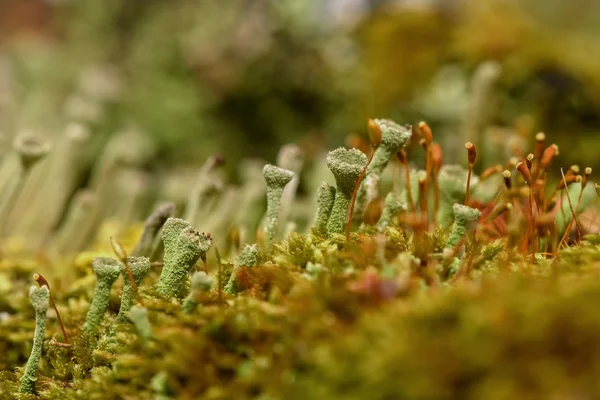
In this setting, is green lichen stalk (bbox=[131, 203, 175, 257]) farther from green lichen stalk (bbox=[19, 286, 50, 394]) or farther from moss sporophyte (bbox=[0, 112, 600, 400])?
green lichen stalk (bbox=[19, 286, 50, 394])

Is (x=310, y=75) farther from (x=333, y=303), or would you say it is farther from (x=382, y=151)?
(x=333, y=303)

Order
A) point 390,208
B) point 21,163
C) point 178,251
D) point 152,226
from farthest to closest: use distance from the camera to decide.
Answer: point 21,163, point 152,226, point 390,208, point 178,251

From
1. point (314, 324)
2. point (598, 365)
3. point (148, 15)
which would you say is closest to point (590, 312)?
point (598, 365)

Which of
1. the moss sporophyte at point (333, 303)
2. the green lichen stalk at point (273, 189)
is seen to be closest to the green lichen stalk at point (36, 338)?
the moss sporophyte at point (333, 303)

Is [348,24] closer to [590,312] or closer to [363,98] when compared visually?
[363,98]

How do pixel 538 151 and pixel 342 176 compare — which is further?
pixel 538 151

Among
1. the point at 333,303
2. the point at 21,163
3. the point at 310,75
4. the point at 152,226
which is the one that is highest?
the point at 310,75

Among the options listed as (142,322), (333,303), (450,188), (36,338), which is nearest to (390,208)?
(450,188)

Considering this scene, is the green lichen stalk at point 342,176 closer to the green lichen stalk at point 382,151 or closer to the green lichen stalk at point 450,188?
the green lichen stalk at point 382,151

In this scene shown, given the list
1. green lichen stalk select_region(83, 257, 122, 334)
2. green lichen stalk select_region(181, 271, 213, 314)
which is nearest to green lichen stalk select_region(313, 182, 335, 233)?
green lichen stalk select_region(181, 271, 213, 314)
